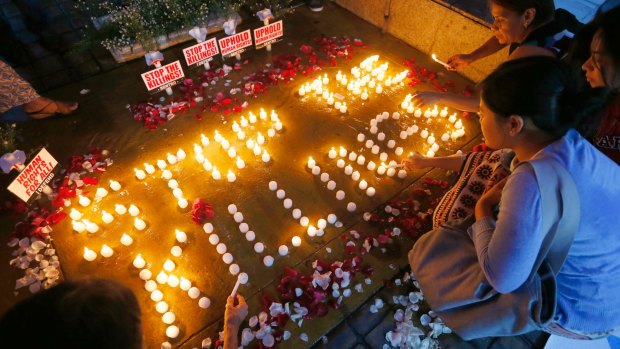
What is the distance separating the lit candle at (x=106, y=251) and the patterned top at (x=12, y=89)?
1.99 metres

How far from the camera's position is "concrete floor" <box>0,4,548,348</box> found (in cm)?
278

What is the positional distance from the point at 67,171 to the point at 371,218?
318 centimetres

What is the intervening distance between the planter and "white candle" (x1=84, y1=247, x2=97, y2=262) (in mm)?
2929

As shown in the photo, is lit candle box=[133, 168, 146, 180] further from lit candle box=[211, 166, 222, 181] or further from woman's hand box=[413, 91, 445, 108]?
woman's hand box=[413, 91, 445, 108]

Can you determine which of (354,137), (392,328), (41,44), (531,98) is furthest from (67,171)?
(531,98)

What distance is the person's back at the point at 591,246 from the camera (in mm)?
1637

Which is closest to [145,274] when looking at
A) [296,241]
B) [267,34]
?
[296,241]

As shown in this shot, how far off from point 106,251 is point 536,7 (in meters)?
4.19

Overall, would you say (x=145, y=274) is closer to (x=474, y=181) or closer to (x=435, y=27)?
(x=474, y=181)

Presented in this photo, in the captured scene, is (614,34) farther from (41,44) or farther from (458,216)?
(41,44)

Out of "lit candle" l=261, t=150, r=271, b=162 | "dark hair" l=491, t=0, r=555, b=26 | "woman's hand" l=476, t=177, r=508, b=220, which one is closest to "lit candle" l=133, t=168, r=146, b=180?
"lit candle" l=261, t=150, r=271, b=162

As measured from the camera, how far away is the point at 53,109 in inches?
156

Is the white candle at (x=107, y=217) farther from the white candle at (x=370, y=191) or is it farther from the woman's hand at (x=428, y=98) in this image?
the woman's hand at (x=428, y=98)

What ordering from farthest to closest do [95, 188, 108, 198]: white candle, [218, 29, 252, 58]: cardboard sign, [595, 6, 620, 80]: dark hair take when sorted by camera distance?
[218, 29, 252, 58]: cardboard sign
[95, 188, 108, 198]: white candle
[595, 6, 620, 80]: dark hair
